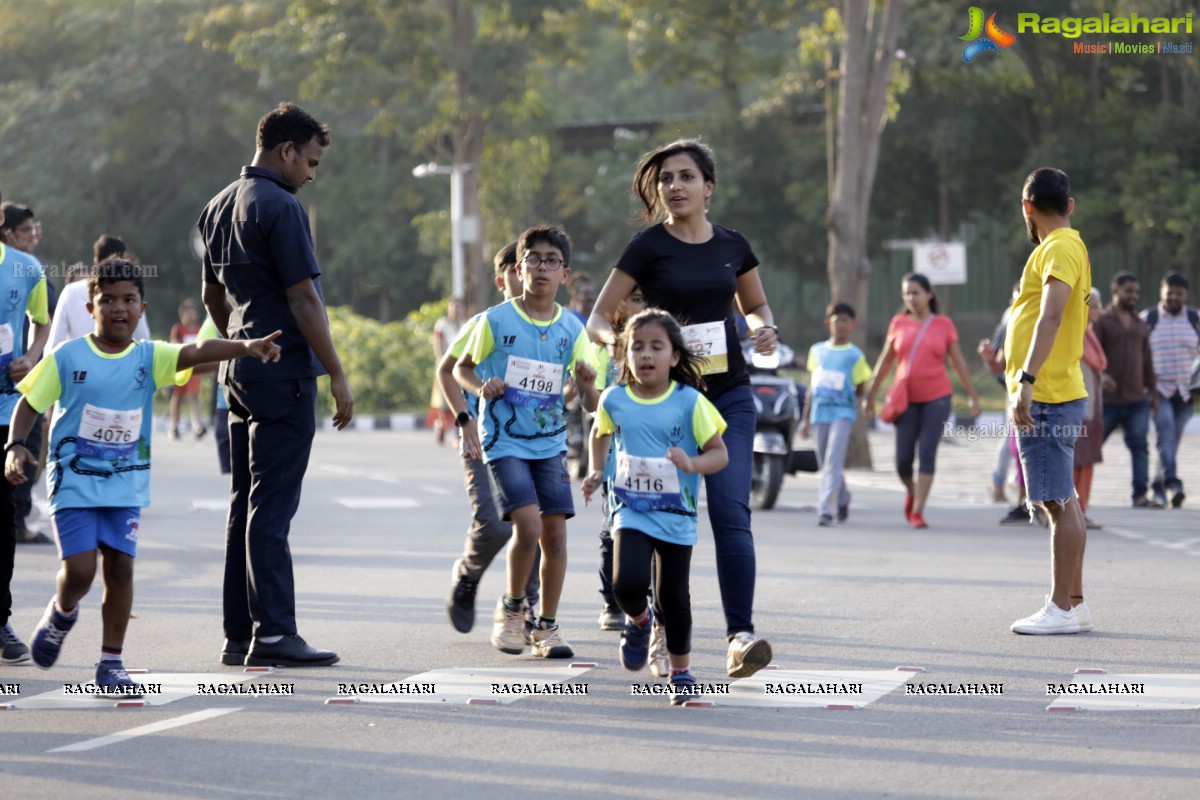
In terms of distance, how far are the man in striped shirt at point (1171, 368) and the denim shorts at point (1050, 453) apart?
7263 millimetres

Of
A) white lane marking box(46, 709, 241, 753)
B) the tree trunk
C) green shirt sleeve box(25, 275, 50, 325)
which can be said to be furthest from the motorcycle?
white lane marking box(46, 709, 241, 753)

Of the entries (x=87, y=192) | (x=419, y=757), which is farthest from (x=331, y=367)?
(x=87, y=192)

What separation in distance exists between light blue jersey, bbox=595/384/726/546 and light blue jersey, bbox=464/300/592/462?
3.04 feet

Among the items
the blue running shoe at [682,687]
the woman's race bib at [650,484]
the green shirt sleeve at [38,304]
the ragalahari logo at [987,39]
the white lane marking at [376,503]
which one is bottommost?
the white lane marking at [376,503]

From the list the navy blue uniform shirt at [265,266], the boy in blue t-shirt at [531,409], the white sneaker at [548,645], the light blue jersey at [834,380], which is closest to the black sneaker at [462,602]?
the boy in blue t-shirt at [531,409]

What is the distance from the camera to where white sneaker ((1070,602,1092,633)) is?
8.55 m

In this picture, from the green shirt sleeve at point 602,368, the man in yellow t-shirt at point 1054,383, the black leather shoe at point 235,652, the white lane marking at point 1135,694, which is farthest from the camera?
the green shirt sleeve at point 602,368

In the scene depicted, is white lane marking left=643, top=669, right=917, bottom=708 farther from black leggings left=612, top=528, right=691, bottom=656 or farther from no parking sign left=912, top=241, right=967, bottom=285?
no parking sign left=912, top=241, right=967, bottom=285

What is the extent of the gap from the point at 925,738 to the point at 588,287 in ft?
31.0

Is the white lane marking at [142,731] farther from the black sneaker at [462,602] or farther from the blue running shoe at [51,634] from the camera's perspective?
the black sneaker at [462,602]

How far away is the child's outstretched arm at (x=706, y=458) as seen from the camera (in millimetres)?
6664

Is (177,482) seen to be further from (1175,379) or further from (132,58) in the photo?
(132,58)

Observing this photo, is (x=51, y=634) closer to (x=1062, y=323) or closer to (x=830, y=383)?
(x=1062, y=323)

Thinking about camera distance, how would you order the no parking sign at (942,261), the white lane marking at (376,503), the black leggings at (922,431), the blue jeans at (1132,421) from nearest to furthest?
the black leggings at (922,431) < the blue jeans at (1132,421) < the white lane marking at (376,503) < the no parking sign at (942,261)
